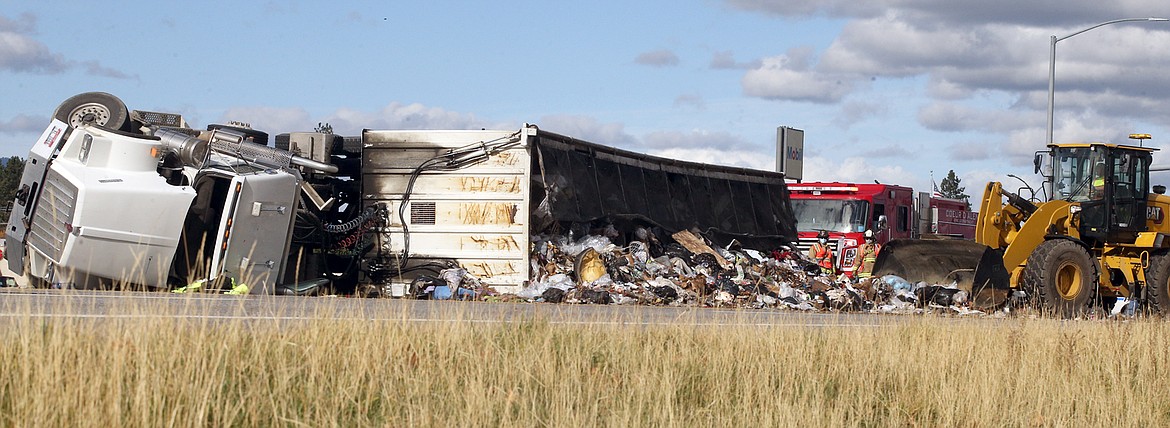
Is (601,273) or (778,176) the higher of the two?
(778,176)

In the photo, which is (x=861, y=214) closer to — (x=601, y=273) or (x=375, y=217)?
(x=601, y=273)

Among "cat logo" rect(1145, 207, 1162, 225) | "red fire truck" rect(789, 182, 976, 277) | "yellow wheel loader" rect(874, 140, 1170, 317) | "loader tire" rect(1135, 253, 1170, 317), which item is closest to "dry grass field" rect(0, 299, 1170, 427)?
"yellow wheel loader" rect(874, 140, 1170, 317)

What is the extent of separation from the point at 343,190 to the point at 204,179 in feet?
12.1

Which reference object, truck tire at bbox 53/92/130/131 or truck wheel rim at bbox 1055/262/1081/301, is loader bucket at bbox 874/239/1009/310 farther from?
truck tire at bbox 53/92/130/131

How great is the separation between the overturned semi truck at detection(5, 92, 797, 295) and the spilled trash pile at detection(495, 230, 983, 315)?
483 millimetres

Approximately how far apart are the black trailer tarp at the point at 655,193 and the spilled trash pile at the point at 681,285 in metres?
0.57

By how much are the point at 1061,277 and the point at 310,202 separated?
35.4ft

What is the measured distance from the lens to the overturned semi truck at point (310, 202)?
15.7 metres

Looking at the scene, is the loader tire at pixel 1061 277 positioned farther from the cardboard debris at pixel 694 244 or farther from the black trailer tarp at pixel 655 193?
the black trailer tarp at pixel 655 193

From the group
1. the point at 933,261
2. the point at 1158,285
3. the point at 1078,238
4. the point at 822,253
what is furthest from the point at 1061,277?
the point at 822,253

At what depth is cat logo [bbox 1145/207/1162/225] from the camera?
1984cm

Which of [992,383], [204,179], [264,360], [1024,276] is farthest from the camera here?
[1024,276]

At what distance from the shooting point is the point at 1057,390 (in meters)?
8.80

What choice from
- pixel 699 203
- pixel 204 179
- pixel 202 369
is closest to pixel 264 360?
pixel 202 369
